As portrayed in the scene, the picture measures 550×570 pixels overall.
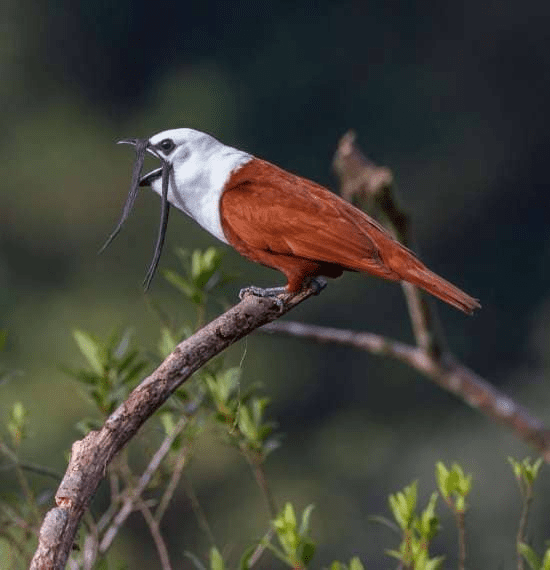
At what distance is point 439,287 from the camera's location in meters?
1.75

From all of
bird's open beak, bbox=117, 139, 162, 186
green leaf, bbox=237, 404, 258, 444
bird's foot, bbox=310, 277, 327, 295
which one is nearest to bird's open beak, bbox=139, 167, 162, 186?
bird's open beak, bbox=117, 139, 162, 186

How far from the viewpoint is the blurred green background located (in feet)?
29.5

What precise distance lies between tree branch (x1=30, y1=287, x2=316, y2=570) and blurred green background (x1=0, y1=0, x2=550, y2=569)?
6.56m

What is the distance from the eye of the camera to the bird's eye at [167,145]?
1796 mm

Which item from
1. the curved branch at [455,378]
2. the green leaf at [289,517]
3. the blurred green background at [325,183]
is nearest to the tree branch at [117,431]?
the green leaf at [289,517]

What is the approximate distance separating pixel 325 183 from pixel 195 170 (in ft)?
27.8

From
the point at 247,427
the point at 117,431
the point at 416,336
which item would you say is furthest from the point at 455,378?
the point at 117,431

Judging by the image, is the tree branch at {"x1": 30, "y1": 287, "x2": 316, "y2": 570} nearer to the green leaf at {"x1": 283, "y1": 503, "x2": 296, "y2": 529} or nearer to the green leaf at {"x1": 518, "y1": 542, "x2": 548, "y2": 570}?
the green leaf at {"x1": 283, "y1": 503, "x2": 296, "y2": 529}

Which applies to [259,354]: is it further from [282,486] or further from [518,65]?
[518,65]

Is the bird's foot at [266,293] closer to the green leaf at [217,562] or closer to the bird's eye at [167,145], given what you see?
the bird's eye at [167,145]

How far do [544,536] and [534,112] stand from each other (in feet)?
14.4

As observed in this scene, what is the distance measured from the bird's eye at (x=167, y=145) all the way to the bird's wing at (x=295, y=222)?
100 millimetres

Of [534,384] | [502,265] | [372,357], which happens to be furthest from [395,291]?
[502,265]

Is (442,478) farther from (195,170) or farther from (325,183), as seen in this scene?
(325,183)
